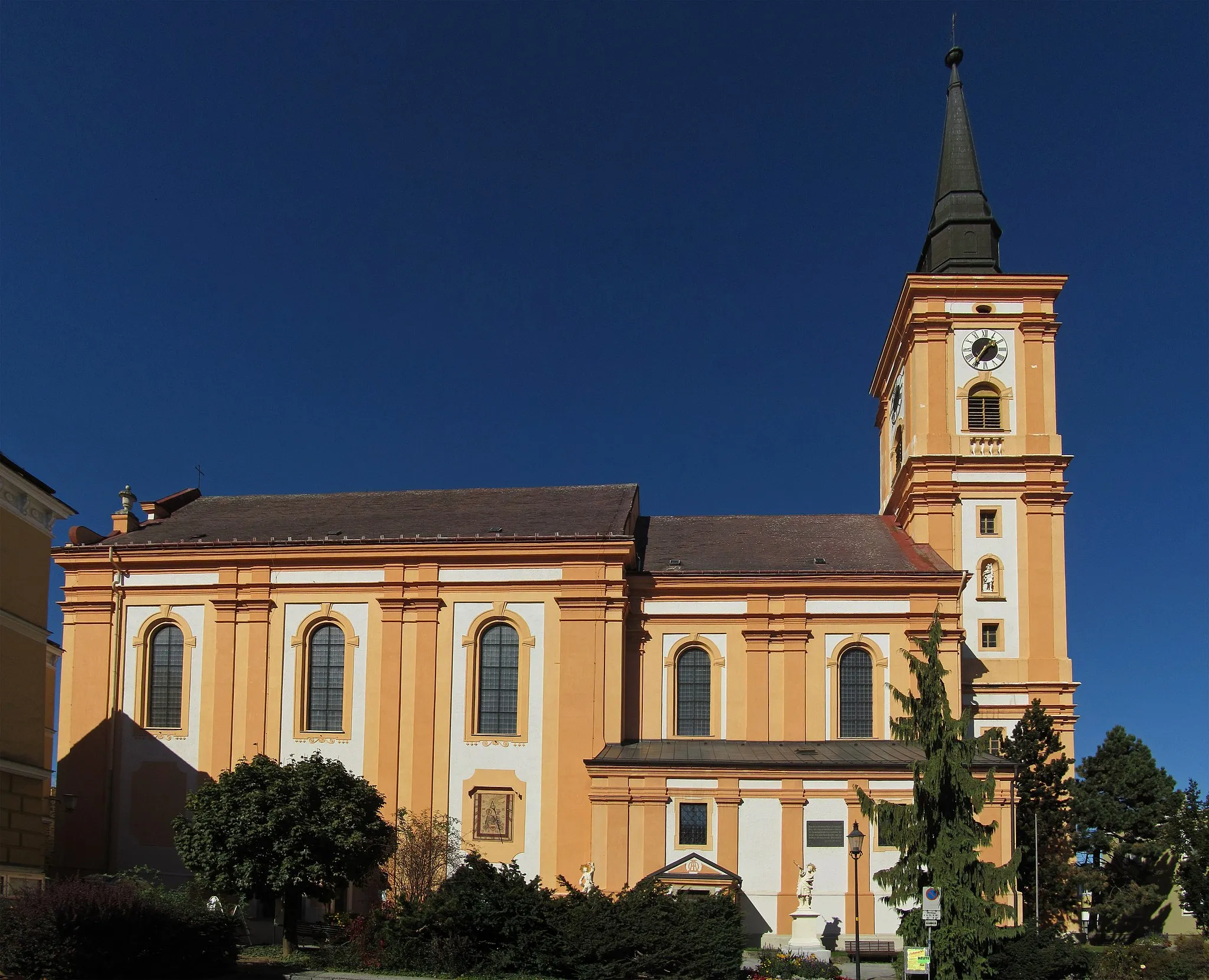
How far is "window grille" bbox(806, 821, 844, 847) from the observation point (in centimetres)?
3362

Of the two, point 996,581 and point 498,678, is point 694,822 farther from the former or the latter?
point 996,581

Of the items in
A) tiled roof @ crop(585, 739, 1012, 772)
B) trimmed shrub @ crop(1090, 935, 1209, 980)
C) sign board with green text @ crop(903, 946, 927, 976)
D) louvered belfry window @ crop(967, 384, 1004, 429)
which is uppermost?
louvered belfry window @ crop(967, 384, 1004, 429)

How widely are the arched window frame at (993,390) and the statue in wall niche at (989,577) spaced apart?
5.13m

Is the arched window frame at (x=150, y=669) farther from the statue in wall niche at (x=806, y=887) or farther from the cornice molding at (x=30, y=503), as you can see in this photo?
the statue in wall niche at (x=806, y=887)

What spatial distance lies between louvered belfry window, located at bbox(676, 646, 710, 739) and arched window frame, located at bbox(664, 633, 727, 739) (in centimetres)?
9

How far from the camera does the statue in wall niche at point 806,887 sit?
3256cm

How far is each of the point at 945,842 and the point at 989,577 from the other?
20406 mm

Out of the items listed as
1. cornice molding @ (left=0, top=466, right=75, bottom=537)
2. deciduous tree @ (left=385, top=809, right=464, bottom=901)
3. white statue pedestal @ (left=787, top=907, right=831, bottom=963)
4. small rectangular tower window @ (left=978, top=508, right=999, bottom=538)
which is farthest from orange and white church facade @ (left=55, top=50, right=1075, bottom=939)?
cornice molding @ (left=0, top=466, right=75, bottom=537)

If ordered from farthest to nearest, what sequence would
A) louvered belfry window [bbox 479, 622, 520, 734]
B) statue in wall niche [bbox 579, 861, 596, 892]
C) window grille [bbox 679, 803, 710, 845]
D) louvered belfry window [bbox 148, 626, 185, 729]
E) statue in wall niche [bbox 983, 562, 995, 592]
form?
statue in wall niche [bbox 983, 562, 995, 592] → louvered belfry window [bbox 148, 626, 185, 729] → louvered belfry window [bbox 479, 622, 520, 734] → window grille [bbox 679, 803, 710, 845] → statue in wall niche [bbox 579, 861, 596, 892]

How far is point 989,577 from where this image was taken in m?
43.7

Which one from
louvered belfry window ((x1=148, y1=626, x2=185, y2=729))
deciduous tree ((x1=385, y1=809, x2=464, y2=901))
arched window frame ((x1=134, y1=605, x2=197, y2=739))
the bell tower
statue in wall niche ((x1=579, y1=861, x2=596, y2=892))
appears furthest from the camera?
the bell tower

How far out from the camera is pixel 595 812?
114 feet

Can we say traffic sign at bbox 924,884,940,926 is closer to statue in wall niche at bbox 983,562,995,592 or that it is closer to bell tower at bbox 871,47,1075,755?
bell tower at bbox 871,47,1075,755

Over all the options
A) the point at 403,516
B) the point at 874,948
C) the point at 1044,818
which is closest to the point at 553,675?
the point at 403,516
